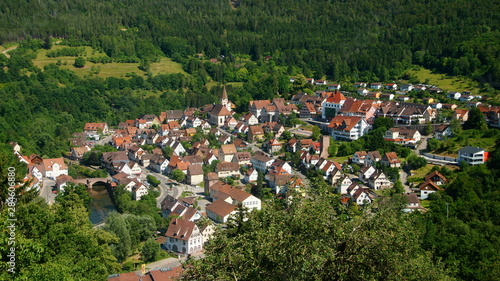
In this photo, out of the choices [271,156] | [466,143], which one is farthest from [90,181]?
[466,143]

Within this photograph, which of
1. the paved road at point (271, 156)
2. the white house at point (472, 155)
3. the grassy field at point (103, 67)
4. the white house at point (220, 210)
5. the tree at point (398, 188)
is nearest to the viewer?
the white house at point (220, 210)

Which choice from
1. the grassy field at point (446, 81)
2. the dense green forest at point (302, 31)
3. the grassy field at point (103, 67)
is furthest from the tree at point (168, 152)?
the grassy field at point (446, 81)

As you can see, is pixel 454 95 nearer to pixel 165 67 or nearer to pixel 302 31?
pixel 302 31

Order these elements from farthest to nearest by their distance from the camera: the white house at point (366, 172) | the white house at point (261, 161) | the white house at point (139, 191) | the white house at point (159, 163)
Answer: the white house at point (159, 163) < the white house at point (261, 161) < the white house at point (366, 172) < the white house at point (139, 191)

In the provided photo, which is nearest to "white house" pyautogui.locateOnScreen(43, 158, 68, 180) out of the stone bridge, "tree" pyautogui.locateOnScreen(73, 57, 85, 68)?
the stone bridge

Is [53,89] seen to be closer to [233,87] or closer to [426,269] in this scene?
[233,87]

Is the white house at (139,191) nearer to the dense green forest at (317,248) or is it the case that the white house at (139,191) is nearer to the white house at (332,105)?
the white house at (332,105)

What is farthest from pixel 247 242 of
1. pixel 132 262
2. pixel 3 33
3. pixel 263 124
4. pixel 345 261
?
pixel 3 33
